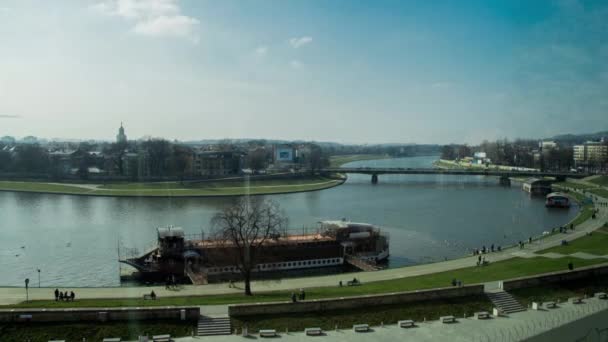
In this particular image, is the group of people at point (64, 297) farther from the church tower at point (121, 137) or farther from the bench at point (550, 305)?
the church tower at point (121, 137)

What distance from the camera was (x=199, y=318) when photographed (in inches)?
768

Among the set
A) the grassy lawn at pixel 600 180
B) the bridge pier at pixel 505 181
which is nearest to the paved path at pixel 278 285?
the grassy lawn at pixel 600 180

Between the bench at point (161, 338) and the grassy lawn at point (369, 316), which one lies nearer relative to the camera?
the bench at point (161, 338)

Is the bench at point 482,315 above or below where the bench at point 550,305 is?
above

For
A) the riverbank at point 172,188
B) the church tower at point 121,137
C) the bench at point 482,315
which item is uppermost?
the church tower at point 121,137

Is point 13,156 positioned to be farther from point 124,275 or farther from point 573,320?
point 573,320

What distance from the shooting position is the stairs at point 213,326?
1877 centimetres

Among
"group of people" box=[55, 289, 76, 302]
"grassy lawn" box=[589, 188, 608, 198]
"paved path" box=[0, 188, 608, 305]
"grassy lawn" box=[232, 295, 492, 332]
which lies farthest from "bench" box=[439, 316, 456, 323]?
"grassy lawn" box=[589, 188, 608, 198]

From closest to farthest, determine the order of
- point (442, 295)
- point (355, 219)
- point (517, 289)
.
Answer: point (442, 295) < point (517, 289) < point (355, 219)

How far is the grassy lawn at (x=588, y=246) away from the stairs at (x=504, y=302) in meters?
14.2

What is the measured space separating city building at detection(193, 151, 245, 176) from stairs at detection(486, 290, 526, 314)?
85196mm

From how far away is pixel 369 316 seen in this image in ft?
67.8

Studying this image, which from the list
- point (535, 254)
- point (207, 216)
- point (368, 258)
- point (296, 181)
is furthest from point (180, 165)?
point (535, 254)

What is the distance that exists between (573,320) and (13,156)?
10885 cm
